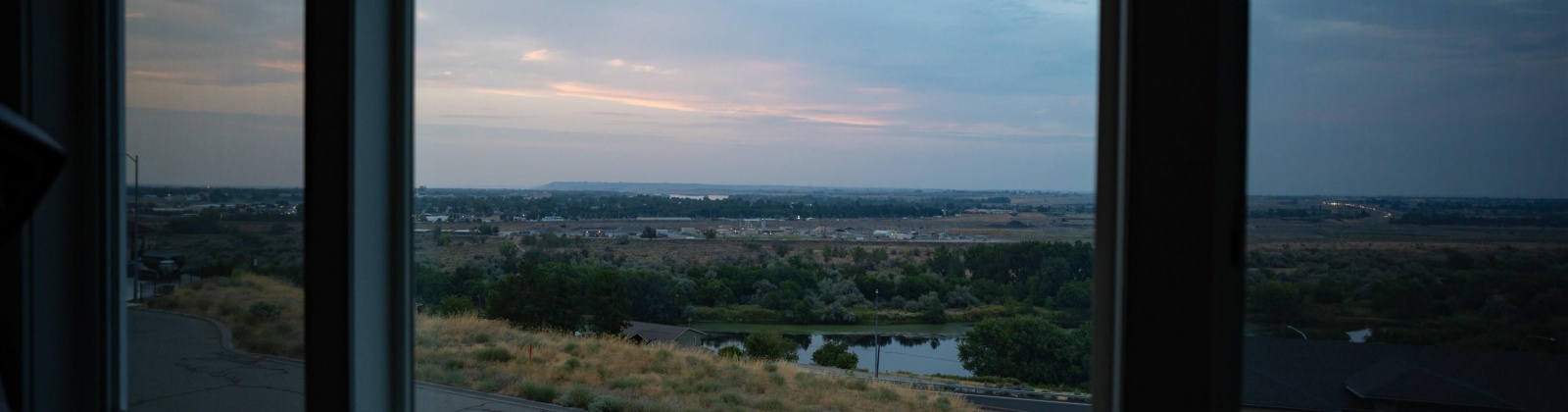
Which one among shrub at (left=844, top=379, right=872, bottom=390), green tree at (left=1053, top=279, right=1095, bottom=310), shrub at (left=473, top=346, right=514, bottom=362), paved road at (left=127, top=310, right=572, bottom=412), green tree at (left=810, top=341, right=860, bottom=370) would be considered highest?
green tree at (left=1053, top=279, right=1095, bottom=310)

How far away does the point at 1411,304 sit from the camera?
1.20 m

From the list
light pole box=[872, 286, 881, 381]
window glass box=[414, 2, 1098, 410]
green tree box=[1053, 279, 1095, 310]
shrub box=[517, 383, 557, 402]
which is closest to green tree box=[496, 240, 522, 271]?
window glass box=[414, 2, 1098, 410]

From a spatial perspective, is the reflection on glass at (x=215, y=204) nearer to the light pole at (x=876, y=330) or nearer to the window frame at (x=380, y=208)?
the window frame at (x=380, y=208)

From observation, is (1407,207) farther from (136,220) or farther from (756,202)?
(136,220)

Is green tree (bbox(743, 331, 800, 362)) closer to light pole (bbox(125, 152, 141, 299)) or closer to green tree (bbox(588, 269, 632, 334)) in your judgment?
green tree (bbox(588, 269, 632, 334))

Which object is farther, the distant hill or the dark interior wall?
the dark interior wall

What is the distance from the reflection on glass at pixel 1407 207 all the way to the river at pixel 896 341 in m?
0.58

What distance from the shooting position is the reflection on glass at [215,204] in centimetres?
245

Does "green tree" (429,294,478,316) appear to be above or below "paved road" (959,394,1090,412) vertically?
above

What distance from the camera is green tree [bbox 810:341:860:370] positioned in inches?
74.7

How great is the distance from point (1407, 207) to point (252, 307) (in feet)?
9.90

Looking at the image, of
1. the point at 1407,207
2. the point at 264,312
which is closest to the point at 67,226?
the point at 264,312

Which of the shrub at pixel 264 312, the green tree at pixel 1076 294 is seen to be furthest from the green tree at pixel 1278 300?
the shrub at pixel 264 312

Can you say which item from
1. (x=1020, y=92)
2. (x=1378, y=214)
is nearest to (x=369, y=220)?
(x=1020, y=92)
